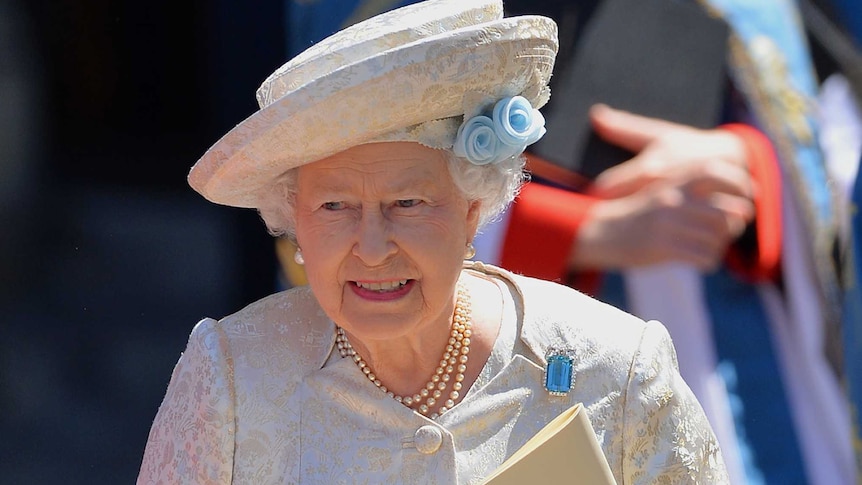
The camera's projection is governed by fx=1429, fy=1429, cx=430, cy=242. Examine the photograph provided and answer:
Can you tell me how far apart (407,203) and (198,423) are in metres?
0.53

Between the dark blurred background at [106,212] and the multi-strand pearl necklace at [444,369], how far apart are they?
2005mm

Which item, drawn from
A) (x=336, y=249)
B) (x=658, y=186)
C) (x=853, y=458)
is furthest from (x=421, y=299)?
(x=853, y=458)

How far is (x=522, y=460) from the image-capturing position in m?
2.15

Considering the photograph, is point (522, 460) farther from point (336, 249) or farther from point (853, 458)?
point (853, 458)

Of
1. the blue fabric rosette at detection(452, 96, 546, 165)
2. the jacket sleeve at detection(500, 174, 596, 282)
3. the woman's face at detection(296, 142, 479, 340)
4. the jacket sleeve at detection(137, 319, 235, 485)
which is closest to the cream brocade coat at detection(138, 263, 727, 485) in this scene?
the jacket sleeve at detection(137, 319, 235, 485)

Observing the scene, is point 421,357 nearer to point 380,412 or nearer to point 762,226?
point 380,412

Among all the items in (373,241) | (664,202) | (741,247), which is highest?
(373,241)

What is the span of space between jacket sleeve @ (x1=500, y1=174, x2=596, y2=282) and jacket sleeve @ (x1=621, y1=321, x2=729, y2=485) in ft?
4.54

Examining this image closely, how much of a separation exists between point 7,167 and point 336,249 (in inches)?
87.4

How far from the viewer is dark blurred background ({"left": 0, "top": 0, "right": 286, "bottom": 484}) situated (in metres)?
4.36

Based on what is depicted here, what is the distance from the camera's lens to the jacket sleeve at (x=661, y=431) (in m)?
2.57

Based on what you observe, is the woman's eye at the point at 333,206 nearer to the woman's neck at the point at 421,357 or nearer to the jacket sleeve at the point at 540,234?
the woman's neck at the point at 421,357

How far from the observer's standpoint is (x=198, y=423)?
251 centimetres

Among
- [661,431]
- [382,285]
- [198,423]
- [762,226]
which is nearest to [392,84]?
[382,285]
